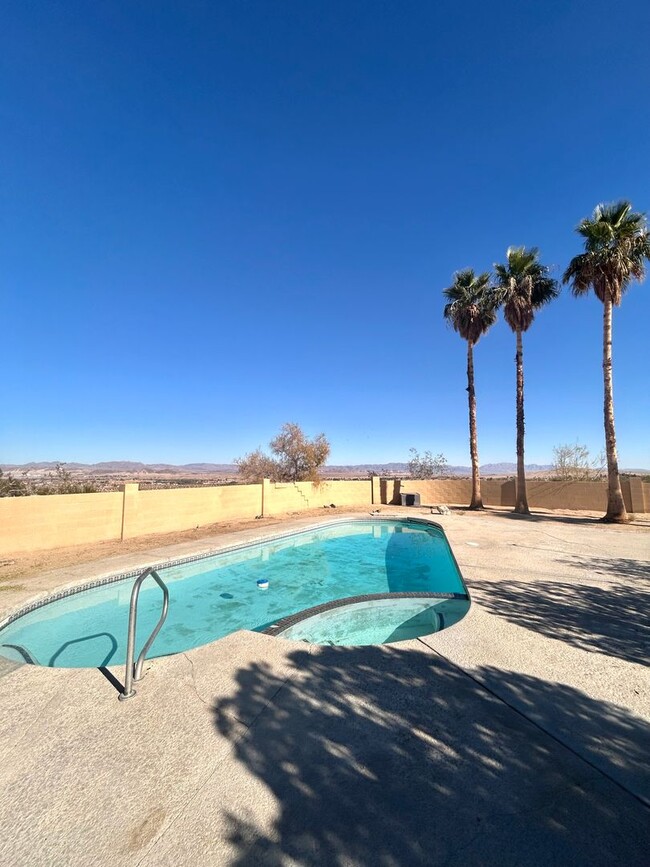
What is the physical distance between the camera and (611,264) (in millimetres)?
12773

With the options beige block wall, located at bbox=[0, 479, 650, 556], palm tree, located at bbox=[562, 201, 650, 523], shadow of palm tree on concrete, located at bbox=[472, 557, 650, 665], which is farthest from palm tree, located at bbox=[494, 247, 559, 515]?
shadow of palm tree on concrete, located at bbox=[472, 557, 650, 665]

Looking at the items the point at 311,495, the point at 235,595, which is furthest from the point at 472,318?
the point at 235,595

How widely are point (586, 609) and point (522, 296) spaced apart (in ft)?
49.9

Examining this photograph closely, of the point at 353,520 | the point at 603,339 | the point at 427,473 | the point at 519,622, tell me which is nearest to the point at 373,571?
the point at 519,622

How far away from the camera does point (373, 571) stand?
9.35 m

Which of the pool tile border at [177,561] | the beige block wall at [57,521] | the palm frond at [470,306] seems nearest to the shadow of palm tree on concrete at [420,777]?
the pool tile border at [177,561]

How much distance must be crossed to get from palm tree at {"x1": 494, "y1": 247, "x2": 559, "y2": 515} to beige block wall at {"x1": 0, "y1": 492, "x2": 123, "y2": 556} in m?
16.5

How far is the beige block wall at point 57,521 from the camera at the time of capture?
8.47m

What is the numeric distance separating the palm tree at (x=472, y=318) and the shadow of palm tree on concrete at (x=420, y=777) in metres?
16.6

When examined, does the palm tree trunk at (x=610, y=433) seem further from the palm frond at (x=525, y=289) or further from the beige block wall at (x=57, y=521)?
the beige block wall at (x=57, y=521)

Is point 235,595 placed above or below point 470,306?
below

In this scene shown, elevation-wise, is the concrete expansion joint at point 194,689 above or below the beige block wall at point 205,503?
below

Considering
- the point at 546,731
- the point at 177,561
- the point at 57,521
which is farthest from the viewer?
the point at 57,521

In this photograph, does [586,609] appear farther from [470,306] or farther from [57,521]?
[470,306]
